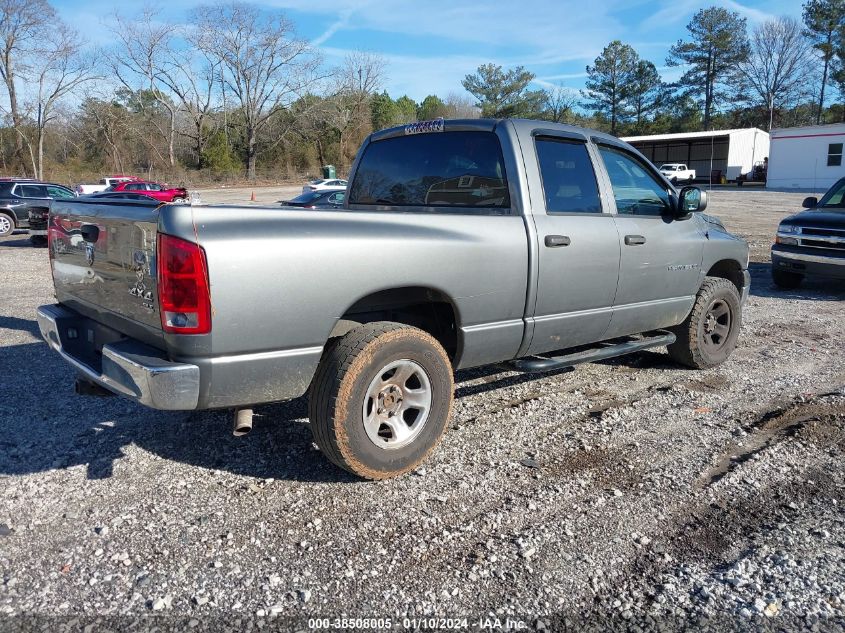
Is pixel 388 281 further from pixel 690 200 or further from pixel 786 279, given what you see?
pixel 786 279

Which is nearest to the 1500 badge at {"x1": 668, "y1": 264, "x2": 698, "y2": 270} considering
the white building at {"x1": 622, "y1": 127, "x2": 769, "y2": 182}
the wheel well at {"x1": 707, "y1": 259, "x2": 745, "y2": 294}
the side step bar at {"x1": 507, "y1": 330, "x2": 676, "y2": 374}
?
the side step bar at {"x1": 507, "y1": 330, "x2": 676, "y2": 374}

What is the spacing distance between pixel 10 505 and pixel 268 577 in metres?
1.56

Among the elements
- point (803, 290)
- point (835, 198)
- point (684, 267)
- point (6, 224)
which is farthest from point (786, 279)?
point (6, 224)

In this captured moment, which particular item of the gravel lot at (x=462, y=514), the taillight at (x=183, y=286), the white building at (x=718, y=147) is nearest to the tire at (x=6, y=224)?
the gravel lot at (x=462, y=514)

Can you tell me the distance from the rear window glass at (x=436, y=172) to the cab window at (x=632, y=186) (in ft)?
3.43

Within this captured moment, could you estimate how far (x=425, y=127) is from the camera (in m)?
4.75

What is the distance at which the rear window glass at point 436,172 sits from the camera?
436 cm

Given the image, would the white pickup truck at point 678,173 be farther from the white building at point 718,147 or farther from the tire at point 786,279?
the tire at point 786,279

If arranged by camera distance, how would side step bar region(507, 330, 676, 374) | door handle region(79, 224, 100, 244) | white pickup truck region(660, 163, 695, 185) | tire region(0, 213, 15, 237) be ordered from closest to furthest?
door handle region(79, 224, 100, 244), side step bar region(507, 330, 676, 374), tire region(0, 213, 15, 237), white pickup truck region(660, 163, 695, 185)

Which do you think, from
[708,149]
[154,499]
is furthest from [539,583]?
[708,149]

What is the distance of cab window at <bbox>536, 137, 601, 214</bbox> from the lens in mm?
4441

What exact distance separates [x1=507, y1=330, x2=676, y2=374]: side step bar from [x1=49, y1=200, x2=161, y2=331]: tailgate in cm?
226

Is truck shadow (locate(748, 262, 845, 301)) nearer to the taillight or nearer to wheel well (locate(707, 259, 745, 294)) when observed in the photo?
wheel well (locate(707, 259, 745, 294))

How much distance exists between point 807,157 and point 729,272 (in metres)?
44.2
